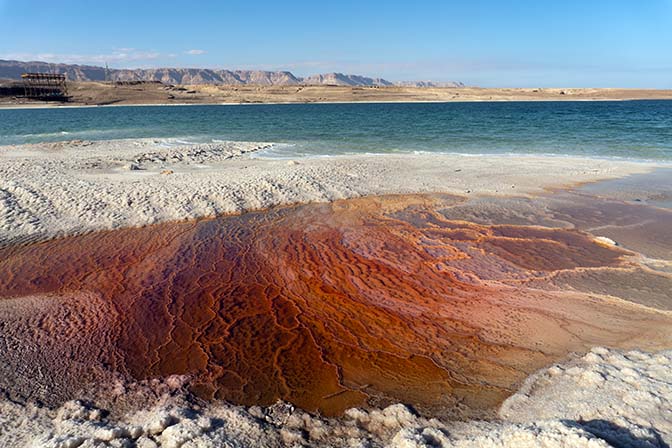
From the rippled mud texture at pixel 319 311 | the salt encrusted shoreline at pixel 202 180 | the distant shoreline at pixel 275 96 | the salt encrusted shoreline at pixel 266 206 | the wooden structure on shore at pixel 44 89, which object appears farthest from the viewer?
the distant shoreline at pixel 275 96

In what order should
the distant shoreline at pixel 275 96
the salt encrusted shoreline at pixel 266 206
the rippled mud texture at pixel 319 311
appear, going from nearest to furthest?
1. the salt encrusted shoreline at pixel 266 206
2. the rippled mud texture at pixel 319 311
3. the distant shoreline at pixel 275 96

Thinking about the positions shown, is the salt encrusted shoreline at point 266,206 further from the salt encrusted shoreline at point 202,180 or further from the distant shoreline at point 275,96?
the distant shoreline at point 275,96

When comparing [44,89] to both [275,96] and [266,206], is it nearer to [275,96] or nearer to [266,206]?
[275,96]

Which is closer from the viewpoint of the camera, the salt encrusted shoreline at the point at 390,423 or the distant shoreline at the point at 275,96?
the salt encrusted shoreline at the point at 390,423

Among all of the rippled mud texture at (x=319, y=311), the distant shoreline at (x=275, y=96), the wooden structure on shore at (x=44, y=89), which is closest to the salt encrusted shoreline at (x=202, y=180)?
the rippled mud texture at (x=319, y=311)

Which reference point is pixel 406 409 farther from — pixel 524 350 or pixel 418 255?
pixel 418 255

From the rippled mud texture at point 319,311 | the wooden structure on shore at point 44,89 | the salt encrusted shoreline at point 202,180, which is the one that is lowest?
the rippled mud texture at point 319,311

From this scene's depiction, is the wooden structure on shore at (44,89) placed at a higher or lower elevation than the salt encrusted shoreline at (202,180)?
higher

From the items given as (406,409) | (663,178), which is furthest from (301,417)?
(663,178)

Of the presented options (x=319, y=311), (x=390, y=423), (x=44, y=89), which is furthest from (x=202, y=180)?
(x=44, y=89)
